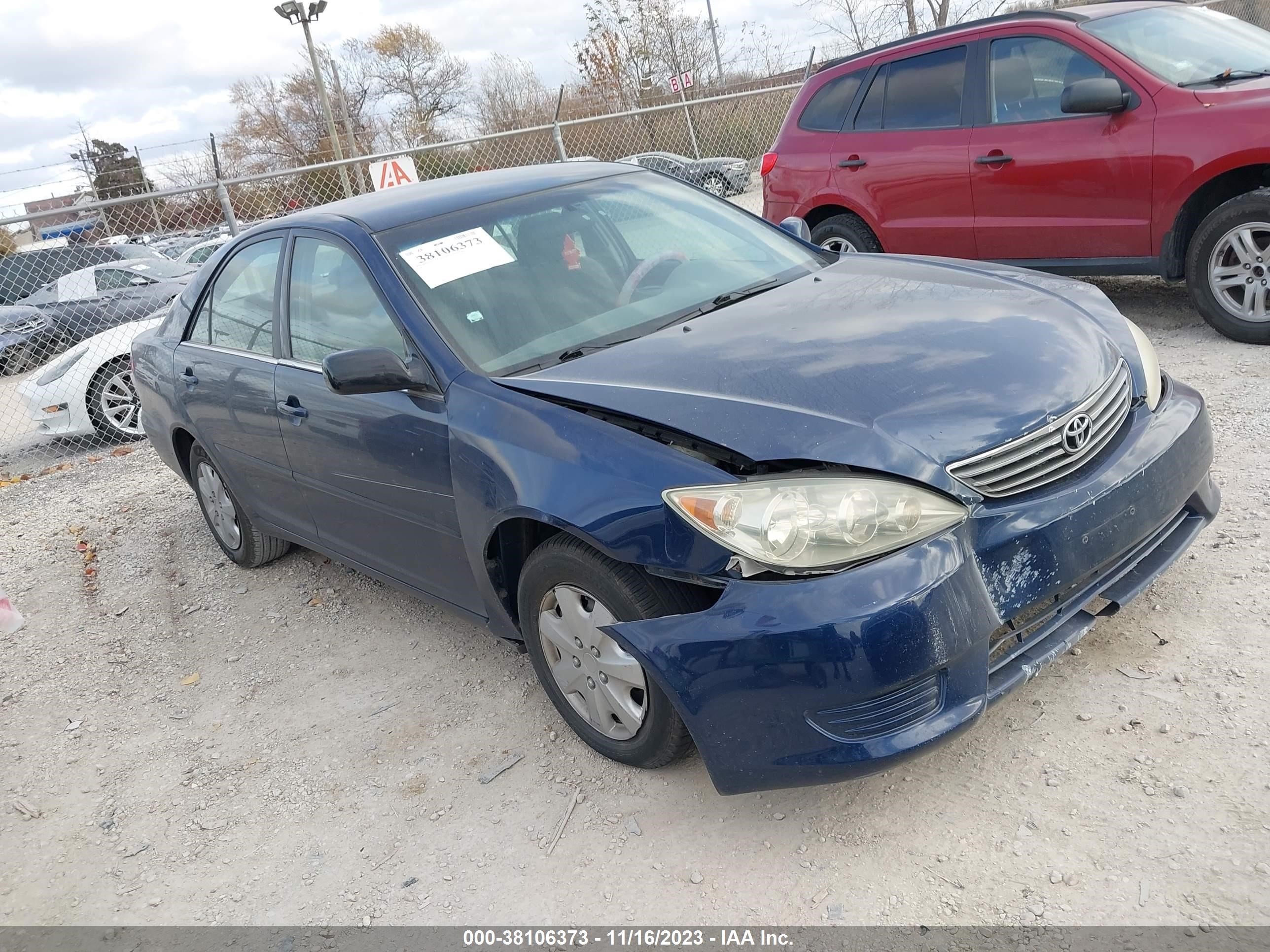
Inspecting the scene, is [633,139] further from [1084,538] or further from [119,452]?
[1084,538]

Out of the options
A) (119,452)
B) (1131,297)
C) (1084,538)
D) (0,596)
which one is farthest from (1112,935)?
(119,452)

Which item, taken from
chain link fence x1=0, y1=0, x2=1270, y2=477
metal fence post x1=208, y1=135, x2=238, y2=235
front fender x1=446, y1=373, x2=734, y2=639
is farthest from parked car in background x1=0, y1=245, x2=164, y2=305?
front fender x1=446, y1=373, x2=734, y2=639

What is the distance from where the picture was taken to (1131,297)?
22.6 feet

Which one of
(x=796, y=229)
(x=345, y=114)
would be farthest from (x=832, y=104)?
(x=345, y=114)

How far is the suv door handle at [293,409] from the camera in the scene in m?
3.92

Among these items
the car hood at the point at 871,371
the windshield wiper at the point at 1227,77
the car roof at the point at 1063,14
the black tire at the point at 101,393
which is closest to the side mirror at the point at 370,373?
the car hood at the point at 871,371

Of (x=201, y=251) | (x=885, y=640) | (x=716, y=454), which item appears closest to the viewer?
(x=885, y=640)

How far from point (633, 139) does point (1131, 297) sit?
11484 mm

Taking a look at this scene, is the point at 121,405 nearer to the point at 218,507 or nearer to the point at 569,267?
the point at 218,507

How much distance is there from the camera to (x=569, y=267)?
3615mm

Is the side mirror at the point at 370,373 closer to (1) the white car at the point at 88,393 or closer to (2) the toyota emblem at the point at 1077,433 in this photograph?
(2) the toyota emblem at the point at 1077,433

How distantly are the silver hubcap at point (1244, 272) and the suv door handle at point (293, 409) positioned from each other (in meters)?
4.54

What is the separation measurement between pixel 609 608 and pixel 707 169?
48.9ft

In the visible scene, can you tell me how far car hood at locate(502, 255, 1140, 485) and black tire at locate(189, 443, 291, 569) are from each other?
8.26ft
